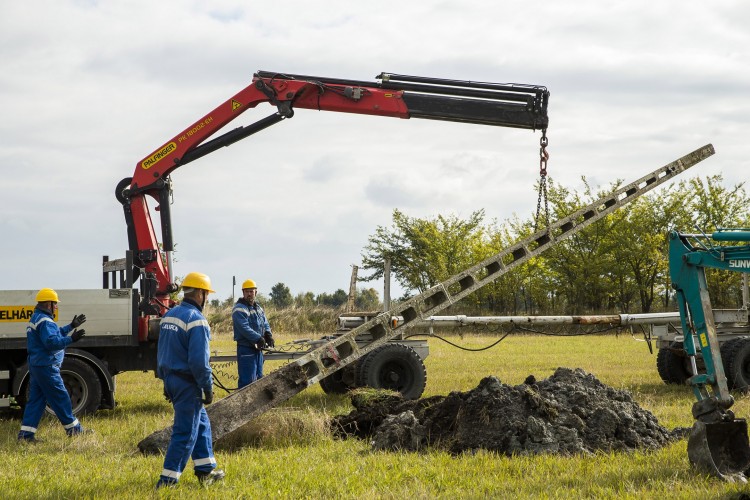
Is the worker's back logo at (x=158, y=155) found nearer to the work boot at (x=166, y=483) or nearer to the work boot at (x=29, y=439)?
the work boot at (x=29, y=439)

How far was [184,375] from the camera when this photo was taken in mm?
8195

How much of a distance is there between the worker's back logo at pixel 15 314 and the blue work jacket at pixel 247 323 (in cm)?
300

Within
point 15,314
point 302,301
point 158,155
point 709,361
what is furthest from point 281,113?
point 302,301

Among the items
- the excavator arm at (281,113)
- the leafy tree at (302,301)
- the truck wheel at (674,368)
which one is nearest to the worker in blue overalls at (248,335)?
the excavator arm at (281,113)

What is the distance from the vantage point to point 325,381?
16344mm

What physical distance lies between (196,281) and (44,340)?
386cm

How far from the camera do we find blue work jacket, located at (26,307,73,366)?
11.2 meters

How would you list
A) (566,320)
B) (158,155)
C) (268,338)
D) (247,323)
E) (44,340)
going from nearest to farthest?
(44,340) → (247,323) → (268,338) → (158,155) → (566,320)

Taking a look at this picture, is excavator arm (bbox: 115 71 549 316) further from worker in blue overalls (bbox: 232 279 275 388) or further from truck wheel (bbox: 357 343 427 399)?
truck wheel (bbox: 357 343 427 399)

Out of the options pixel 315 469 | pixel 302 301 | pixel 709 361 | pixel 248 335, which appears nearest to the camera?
pixel 709 361

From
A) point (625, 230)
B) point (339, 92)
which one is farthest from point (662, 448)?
point (625, 230)

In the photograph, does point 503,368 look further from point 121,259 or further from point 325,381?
point 121,259

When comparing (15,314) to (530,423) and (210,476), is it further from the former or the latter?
(530,423)

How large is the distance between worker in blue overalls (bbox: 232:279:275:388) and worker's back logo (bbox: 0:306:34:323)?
3.00 m
